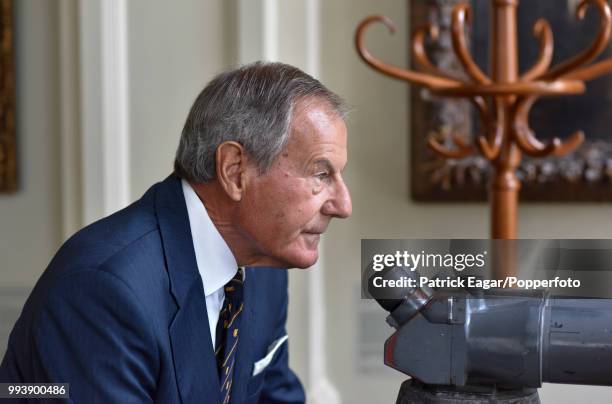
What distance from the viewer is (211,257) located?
132cm

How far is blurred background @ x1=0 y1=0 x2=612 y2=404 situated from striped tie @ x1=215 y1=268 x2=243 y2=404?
1.31 m

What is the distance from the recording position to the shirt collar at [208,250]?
1.31 metres

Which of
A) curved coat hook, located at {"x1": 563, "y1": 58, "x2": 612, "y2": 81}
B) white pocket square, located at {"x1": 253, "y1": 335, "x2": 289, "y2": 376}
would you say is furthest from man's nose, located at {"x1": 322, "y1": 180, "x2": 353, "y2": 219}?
curved coat hook, located at {"x1": 563, "y1": 58, "x2": 612, "y2": 81}

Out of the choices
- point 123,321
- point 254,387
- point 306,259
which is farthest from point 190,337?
point 254,387

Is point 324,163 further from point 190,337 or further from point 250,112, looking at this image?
point 190,337

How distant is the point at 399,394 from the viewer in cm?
86

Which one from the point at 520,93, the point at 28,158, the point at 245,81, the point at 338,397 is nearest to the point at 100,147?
the point at 28,158

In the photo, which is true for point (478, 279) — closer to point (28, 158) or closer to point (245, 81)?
point (245, 81)

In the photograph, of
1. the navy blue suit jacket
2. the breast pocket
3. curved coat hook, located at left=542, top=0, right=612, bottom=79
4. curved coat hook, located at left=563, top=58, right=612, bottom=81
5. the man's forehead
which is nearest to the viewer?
the navy blue suit jacket

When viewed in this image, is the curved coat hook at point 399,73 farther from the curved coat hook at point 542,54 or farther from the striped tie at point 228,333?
the striped tie at point 228,333

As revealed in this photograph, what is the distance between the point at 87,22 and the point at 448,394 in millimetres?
2128

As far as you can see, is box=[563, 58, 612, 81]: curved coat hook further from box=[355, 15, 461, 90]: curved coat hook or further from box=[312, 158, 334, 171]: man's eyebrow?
box=[312, 158, 334, 171]: man's eyebrow

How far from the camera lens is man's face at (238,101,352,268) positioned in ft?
3.96

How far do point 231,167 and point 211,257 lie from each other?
0.44 feet
